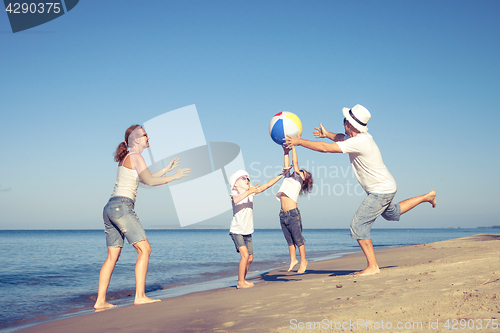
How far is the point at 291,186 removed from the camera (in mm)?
6543

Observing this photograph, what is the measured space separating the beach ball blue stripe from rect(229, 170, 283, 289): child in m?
0.80

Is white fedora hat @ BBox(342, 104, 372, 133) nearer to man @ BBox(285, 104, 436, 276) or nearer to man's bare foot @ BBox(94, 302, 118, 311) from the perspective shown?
man @ BBox(285, 104, 436, 276)

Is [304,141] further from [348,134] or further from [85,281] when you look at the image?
[85,281]

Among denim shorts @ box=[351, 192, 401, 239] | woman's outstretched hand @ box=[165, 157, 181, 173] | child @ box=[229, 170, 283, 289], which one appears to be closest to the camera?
denim shorts @ box=[351, 192, 401, 239]

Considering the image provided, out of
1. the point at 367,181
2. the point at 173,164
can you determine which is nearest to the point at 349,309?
the point at 367,181

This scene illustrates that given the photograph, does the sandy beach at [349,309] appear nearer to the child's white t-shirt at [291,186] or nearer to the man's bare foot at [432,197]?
the man's bare foot at [432,197]

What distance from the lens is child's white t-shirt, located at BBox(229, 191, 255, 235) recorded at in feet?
17.8

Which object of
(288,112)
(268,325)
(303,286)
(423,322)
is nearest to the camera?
(423,322)

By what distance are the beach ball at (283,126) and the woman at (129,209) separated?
2129 mm

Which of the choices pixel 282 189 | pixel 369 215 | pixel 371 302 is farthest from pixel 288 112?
pixel 371 302

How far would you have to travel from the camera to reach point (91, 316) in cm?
404

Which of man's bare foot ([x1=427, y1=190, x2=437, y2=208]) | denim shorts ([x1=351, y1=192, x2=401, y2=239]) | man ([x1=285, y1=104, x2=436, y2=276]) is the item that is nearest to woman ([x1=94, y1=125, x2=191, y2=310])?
man ([x1=285, y1=104, x2=436, y2=276])

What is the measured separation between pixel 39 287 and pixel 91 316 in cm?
488

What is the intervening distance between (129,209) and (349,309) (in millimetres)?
2918
